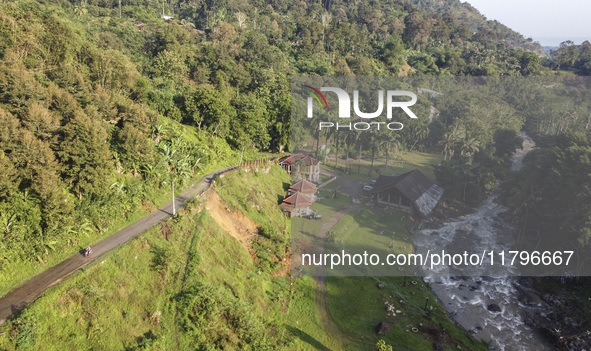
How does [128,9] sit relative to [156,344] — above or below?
above

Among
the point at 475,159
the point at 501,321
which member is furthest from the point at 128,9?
the point at 501,321

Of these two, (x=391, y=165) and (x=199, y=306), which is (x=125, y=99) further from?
(x=391, y=165)

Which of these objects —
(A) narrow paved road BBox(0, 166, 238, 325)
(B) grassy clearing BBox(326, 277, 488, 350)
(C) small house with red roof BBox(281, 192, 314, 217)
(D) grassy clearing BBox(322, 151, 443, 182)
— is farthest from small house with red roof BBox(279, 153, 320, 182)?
(A) narrow paved road BBox(0, 166, 238, 325)

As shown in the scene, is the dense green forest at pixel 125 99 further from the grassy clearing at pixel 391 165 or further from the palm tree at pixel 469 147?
the palm tree at pixel 469 147

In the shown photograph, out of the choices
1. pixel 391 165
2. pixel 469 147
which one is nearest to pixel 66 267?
pixel 391 165

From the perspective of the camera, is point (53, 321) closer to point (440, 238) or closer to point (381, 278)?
point (381, 278)

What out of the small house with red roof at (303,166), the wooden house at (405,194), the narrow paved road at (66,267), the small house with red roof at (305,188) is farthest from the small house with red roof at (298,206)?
the narrow paved road at (66,267)

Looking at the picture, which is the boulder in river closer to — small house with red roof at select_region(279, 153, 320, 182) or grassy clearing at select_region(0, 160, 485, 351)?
grassy clearing at select_region(0, 160, 485, 351)
